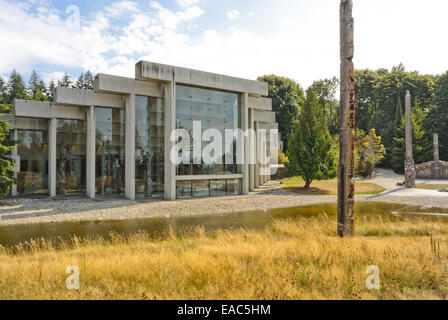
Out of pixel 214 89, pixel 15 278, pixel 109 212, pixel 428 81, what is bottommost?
pixel 109 212

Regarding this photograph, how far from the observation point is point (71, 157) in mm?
27375

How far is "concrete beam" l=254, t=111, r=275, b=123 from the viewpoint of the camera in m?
33.7

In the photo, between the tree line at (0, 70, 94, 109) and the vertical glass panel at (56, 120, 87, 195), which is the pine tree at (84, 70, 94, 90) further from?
the vertical glass panel at (56, 120, 87, 195)

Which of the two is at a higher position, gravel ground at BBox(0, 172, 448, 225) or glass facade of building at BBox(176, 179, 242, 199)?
glass facade of building at BBox(176, 179, 242, 199)

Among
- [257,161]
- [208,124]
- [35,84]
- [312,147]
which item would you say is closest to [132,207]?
[208,124]

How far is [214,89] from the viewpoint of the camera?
2655 centimetres

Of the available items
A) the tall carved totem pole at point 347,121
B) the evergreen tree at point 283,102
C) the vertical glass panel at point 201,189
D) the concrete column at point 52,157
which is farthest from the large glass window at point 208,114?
the evergreen tree at point 283,102

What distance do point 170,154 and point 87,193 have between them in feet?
30.1

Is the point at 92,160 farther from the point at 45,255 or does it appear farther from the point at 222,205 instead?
the point at 45,255

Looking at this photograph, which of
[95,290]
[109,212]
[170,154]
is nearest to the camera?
[95,290]

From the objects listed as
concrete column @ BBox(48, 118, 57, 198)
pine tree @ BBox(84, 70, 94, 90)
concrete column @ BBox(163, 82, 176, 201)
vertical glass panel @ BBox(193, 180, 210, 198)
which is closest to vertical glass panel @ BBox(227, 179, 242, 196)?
vertical glass panel @ BBox(193, 180, 210, 198)

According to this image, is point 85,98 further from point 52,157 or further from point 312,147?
point 312,147

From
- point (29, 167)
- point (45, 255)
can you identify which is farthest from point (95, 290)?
point (29, 167)

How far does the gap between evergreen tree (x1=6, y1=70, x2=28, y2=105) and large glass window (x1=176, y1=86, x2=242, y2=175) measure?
172 feet
